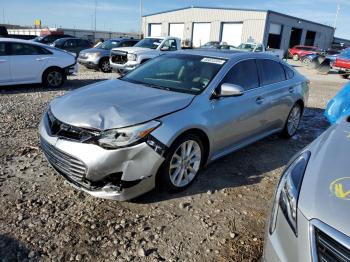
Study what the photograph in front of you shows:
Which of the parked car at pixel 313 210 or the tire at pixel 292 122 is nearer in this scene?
the parked car at pixel 313 210

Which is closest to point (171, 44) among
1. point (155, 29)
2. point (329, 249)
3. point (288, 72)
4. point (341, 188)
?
point (288, 72)

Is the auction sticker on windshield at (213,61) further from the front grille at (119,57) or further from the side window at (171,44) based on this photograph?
the side window at (171,44)

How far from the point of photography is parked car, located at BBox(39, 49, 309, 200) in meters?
3.16

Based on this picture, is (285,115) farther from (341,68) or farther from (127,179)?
(341,68)

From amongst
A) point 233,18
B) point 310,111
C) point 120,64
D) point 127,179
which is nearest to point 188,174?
point 127,179

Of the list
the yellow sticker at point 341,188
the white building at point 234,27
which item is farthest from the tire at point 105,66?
the white building at point 234,27

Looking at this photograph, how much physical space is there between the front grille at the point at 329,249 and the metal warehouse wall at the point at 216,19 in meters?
36.1

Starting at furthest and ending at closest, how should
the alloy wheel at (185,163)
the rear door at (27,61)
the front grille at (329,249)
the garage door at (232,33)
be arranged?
the garage door at (232,33)
the rear door at (27,61)
the alloy wheel at (185,163)
the front grille at (329,249)

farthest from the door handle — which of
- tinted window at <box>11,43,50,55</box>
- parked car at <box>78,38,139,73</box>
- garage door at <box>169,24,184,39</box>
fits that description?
garage door at <box>169,24,184,39</box>

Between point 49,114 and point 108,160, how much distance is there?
3.76ft

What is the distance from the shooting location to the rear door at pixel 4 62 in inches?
352

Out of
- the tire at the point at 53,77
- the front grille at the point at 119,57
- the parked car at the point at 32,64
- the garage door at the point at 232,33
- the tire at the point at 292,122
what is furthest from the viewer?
the garage door at the point at 232,33

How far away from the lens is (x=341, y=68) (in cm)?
1853

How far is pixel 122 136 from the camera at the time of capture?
3.16 meters
